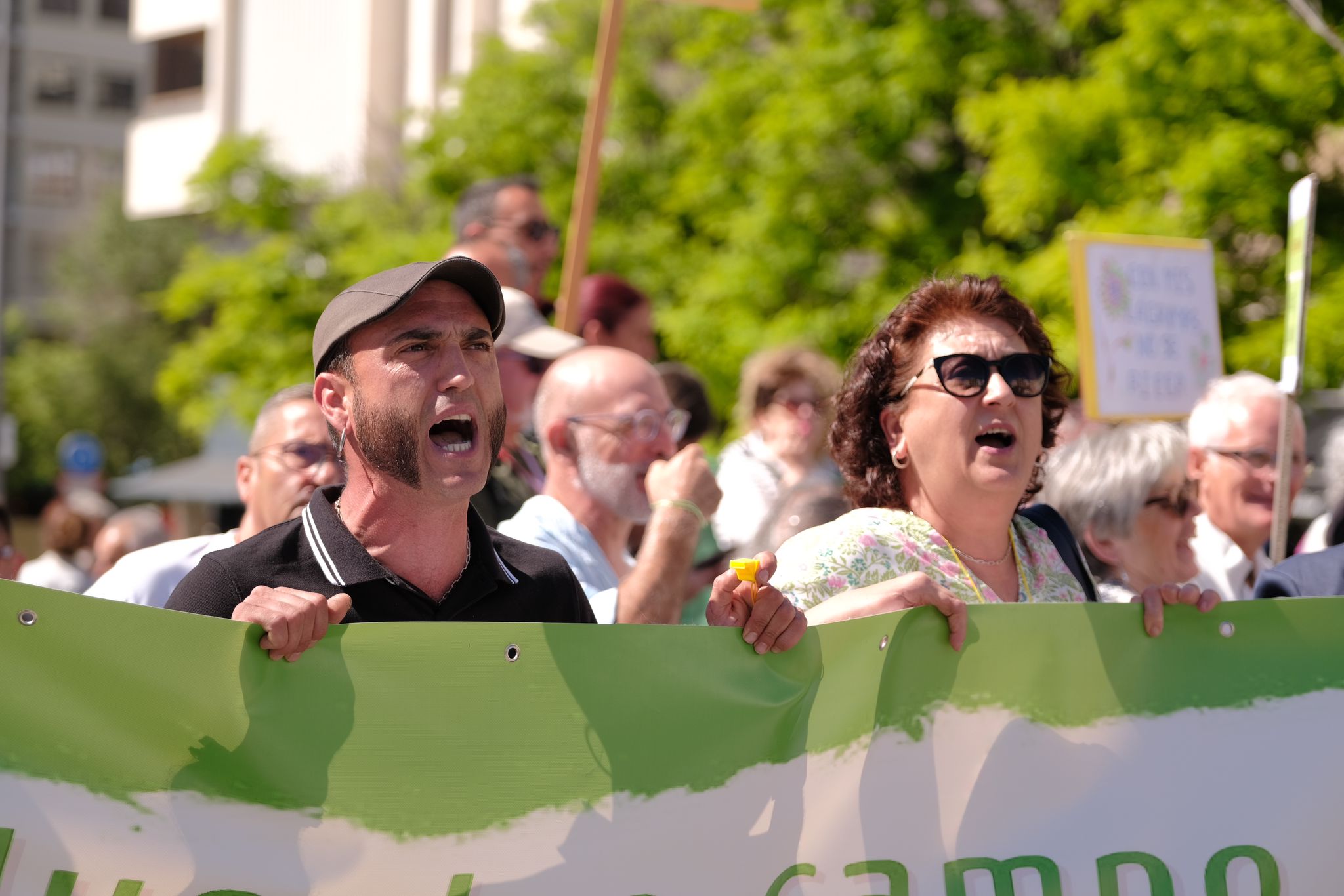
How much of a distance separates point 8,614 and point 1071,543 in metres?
2.03

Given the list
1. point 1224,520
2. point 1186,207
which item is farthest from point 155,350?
point 1224,520

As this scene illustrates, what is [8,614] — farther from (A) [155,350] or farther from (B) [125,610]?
(A) [155,350]

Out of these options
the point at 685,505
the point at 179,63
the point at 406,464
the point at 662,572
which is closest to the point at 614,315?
the point at 685,505

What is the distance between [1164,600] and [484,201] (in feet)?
12.2

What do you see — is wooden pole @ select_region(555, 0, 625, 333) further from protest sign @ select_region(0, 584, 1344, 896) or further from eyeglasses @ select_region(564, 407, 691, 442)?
protest sign @ select_region(0, 584, 1344, 896)

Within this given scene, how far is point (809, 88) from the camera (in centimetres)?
1370

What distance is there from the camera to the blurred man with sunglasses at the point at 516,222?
5.98m

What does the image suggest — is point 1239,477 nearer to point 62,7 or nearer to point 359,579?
point 359,579

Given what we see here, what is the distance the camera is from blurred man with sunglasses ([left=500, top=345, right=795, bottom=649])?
374 cm

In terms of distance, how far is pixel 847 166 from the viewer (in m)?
14.1

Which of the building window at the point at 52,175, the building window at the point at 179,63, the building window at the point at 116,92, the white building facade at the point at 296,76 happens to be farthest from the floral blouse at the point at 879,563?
the building window at the point at 52,175

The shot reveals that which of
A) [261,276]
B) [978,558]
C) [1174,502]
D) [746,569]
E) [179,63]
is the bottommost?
[261,276]

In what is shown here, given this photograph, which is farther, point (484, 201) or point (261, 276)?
point (261, 276)

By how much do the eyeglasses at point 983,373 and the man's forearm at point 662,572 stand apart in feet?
2.30
